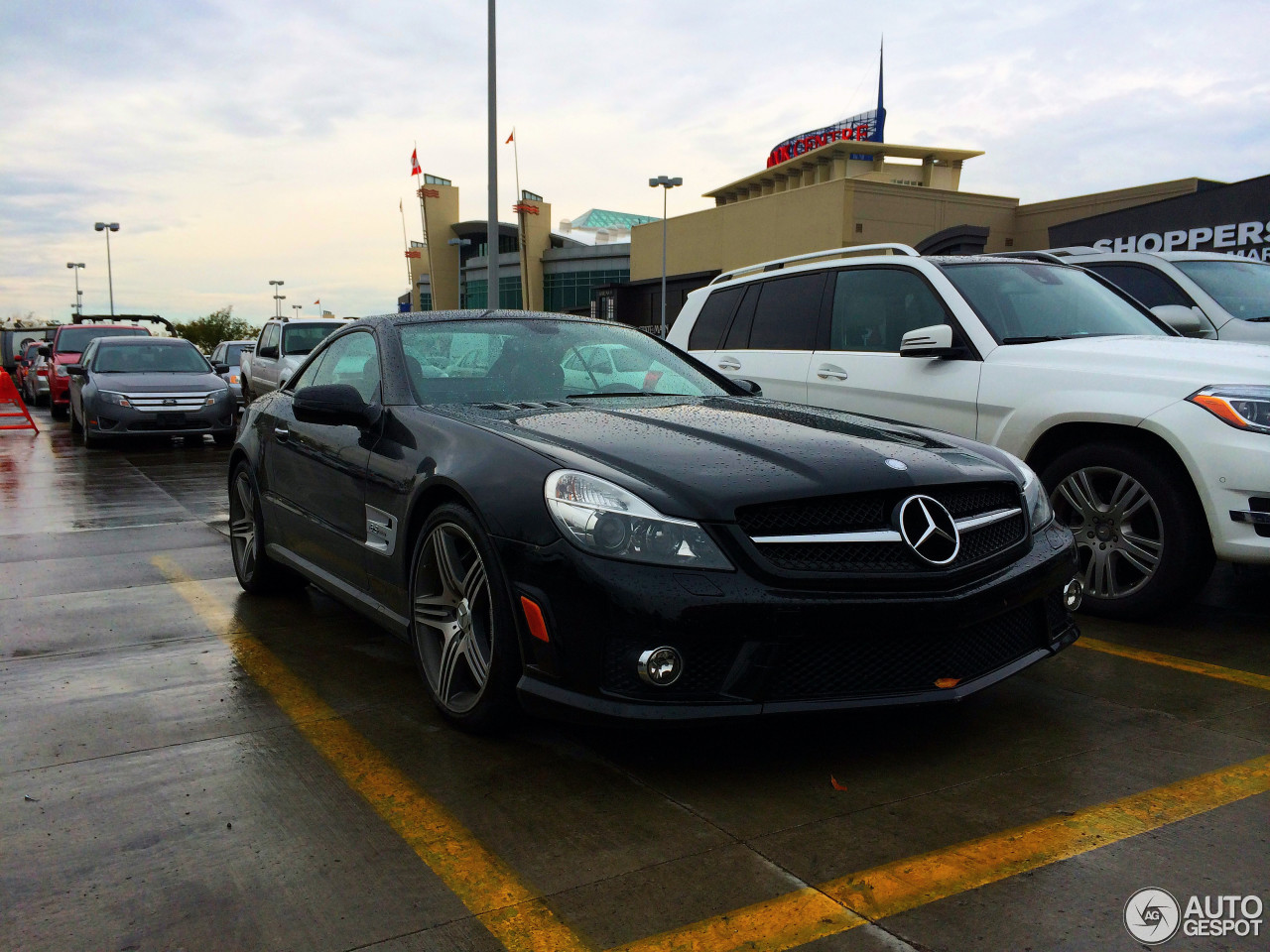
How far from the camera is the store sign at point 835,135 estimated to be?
6669 cm

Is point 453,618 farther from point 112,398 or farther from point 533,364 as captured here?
point 112,398

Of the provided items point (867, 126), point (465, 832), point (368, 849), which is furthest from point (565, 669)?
point (867, 126)

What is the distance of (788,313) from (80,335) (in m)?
19.1

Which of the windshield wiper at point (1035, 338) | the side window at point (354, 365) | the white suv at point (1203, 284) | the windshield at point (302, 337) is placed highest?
the white suv at point (1203, 284)

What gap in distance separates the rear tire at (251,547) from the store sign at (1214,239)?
61.8 feet

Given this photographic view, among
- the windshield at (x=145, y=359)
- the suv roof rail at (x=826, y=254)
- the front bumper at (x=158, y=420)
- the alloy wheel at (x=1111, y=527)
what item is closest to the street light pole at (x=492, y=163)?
the windshield at (x=145, y=359)

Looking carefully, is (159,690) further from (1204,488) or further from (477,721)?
(1204,488)

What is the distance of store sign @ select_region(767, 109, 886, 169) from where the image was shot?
219 ft

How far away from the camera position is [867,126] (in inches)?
2653

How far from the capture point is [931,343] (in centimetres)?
546

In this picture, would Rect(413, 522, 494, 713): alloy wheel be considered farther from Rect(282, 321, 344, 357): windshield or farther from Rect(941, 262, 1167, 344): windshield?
Rect(282, 321, 344, 357): windshield

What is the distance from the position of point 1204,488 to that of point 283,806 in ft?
12.5

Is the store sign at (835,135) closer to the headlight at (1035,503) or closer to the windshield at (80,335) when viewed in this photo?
the windshield at (80,335)

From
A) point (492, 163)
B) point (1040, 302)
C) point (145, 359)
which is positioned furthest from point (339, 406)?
point (492, 163)
